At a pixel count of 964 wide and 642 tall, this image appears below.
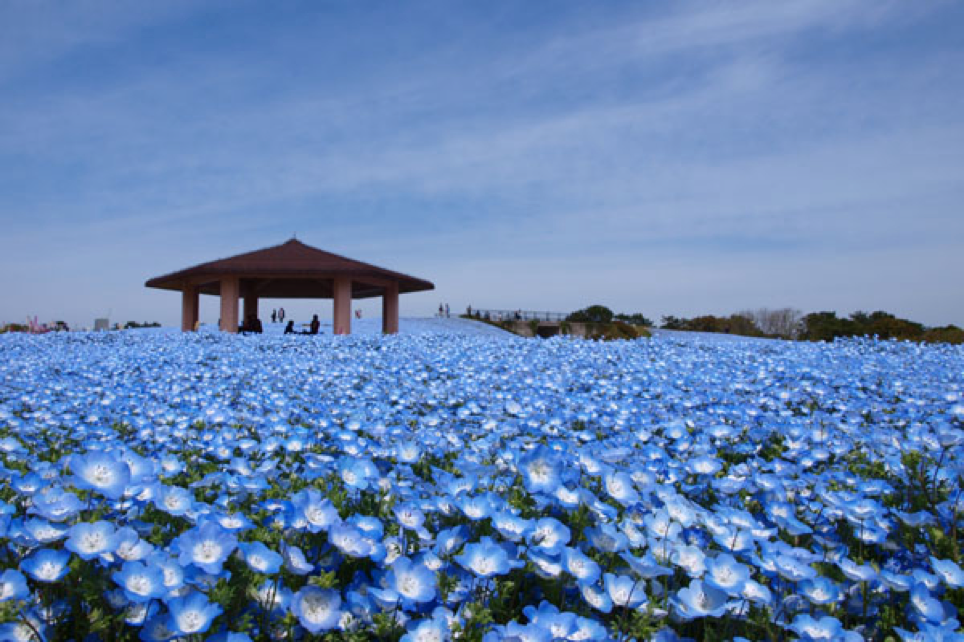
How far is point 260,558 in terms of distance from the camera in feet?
5.25

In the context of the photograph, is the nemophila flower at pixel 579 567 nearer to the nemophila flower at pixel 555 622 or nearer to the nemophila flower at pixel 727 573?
the nemophila flower at pixel 555 622

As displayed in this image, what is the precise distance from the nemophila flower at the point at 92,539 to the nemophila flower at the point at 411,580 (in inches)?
28.3

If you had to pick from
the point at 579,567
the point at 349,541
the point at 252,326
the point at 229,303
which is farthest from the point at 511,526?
the point at 252,326

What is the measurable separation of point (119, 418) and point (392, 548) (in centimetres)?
361

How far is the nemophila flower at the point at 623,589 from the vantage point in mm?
1761

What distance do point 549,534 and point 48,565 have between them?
53.5 inches

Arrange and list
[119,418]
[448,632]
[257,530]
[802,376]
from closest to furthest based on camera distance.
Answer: [448,632] → [257,530] → [119,418] → [802,376]

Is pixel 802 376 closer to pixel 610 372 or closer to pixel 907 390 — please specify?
pixel 907 390

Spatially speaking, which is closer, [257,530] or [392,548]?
[392,548]

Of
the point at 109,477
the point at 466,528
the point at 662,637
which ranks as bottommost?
the point at 662,637

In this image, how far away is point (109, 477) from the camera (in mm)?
1749

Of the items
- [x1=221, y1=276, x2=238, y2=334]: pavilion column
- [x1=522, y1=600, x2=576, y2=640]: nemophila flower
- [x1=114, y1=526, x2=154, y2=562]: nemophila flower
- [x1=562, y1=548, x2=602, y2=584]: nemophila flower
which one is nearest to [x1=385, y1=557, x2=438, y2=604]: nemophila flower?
[x1=522, y1=600, x2=576, y2=640]: nemophila flower

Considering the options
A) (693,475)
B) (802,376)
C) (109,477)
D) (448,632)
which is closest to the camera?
(448,632)

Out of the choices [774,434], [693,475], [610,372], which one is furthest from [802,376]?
[693,475]
